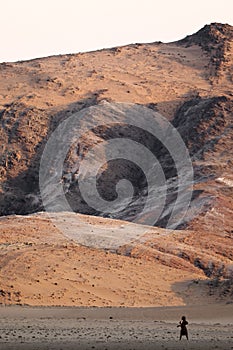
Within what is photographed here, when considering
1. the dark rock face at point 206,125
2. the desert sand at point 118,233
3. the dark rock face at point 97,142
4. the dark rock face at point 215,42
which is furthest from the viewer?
the dark rock face at point 215,42

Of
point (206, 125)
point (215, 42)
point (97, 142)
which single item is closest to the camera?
point (206, 125)

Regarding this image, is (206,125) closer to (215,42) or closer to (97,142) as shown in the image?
(97,142)

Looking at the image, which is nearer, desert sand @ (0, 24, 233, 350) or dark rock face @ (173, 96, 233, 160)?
desert sand @ (0, 24, 233, 350)

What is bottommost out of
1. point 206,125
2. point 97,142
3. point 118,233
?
point 118,233

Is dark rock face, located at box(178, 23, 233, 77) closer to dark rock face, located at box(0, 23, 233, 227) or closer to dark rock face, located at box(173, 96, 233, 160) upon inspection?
dark rock face, located at box(0, 23, 233, 227)

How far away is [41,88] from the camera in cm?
6925

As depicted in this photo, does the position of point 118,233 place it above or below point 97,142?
below

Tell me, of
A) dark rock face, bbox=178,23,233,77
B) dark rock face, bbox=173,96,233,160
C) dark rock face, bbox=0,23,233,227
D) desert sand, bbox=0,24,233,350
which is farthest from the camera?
dark rock face, bbox=178,23,233,77

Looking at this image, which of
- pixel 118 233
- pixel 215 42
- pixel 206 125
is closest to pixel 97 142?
pixel 206 125

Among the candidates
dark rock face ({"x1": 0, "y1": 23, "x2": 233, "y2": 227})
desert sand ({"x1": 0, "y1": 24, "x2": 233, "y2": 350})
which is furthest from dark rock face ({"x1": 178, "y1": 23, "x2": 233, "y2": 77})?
dark rock face ({"x1": 0, "y1": 23, "x2": 233, "y2": 227})

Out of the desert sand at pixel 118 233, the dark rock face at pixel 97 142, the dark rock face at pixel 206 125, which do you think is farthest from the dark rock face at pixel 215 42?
the dark rock face at pixel 206 125

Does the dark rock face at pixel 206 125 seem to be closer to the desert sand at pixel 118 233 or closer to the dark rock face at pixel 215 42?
the desert sand at pixel 118 233

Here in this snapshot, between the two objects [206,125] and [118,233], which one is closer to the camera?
[118,233]

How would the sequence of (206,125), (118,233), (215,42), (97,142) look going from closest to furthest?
1. (118,233)
2. (206,125)
3. (97,142)
4. (215,42)
